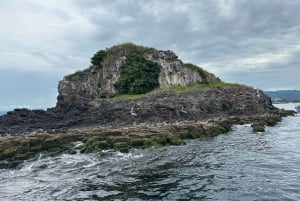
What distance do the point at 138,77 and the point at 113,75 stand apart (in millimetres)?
9342

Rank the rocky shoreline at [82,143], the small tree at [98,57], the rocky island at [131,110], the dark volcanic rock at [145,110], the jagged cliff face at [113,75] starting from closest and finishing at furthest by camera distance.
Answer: the rocky shoreline at [82,143]
the rocky island at [131,110]
the dark volcanic rock at [145,110]
the jagged cliff face at [113,75]
the small tree at [98,57]

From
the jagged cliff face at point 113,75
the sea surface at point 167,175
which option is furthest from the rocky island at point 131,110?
the sea surface at point 167,175

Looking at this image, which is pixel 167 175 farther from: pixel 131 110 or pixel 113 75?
pixel 113 75

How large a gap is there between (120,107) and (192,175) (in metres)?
56.9

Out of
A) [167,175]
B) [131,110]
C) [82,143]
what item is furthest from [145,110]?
[167,175]

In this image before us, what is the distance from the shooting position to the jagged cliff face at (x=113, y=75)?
104 metres

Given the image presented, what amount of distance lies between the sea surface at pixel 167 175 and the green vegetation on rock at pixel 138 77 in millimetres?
60283

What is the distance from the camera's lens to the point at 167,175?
93.3ft

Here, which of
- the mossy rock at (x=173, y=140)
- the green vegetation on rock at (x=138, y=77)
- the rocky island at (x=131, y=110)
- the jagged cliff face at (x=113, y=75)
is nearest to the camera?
the rocky island at (x=131, y=110)

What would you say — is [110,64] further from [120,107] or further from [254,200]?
[254,200]

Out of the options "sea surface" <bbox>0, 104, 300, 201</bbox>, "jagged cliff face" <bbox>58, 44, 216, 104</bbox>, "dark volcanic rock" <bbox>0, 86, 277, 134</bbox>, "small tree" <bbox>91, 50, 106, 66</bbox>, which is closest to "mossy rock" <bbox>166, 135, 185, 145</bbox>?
"sea surface" <bbox>0, 104, 300, 201</bbox>

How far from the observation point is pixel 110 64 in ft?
363

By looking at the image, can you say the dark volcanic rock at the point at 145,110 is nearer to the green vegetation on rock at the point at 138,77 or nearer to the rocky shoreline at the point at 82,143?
the green vegetation on rock at the point at 138,77

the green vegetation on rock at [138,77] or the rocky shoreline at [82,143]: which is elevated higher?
the green vegetation on rock at [138,77]
